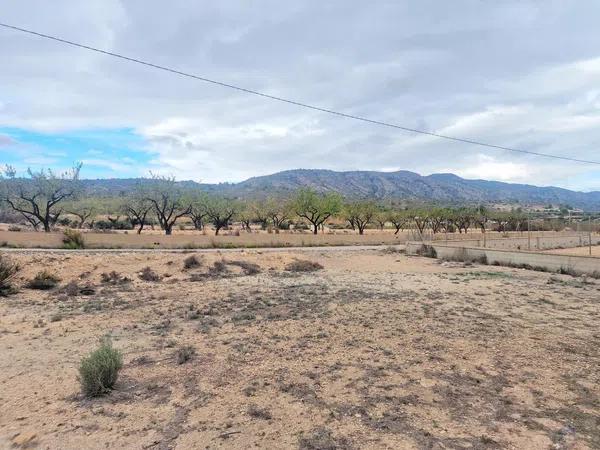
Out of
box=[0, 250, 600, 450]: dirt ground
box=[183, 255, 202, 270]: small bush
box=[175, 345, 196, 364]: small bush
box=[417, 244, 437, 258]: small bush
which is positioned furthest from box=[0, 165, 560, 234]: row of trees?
box=[175, 345, 196, 364]: small bush

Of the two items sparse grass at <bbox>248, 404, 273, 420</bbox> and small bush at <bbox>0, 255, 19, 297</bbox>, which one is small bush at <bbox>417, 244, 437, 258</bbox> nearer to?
small bush at <bbox>0, 255, 19, 297</bbox>

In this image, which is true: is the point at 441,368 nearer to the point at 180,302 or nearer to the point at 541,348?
the point at 541,348

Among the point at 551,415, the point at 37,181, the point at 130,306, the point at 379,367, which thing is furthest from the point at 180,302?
the point at 37,181

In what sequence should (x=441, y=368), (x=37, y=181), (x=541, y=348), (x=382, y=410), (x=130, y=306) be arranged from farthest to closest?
(x=37, y=181) < (x=130, y=306) < (x=541, y=348) < (x=441, y=368) < (x=382, y=410)

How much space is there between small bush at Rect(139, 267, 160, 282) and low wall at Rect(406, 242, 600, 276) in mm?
19729

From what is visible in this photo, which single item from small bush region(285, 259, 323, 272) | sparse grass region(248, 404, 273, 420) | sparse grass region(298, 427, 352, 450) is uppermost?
sparse grass region(298, 427, 352, 450)

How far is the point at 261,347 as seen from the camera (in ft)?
30.1

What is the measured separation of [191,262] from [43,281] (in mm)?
6938

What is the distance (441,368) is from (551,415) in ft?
6.67

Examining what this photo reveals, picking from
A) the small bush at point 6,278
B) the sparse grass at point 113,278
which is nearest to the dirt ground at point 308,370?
the small bush at point 6,278

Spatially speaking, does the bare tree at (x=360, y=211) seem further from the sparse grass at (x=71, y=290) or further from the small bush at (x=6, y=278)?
the small bush at (x=6, y=278)

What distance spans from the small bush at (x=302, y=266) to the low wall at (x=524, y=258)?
34.6ft

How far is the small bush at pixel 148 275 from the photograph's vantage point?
2044cm

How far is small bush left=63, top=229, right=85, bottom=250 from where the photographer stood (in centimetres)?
3580
